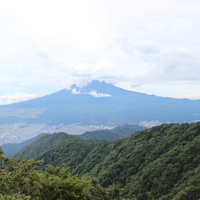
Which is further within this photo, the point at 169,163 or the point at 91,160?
the point at 91,160

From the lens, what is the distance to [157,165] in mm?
46688

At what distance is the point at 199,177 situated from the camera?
34844 millimetres

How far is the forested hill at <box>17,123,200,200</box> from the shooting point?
3829 cm

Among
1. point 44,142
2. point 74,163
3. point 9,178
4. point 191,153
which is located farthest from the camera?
point 44,142

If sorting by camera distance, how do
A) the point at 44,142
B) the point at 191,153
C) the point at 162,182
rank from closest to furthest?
the point at 162,182 → the point at 191,153 → the point at 44,142

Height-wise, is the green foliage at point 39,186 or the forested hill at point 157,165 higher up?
the green foliage at point 39,186

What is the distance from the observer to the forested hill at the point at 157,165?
3829 cm

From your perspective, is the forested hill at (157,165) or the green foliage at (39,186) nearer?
the green foliage at (39,186)

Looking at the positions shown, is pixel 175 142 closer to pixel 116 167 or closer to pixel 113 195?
pixel 116 167

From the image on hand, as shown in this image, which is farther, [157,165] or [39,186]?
[157,165]

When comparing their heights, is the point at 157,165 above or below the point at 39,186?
below

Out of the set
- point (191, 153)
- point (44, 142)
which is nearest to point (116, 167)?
point (191, 153)

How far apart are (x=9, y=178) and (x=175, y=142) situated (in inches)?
1820

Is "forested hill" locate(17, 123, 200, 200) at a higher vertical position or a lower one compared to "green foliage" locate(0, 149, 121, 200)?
lower
